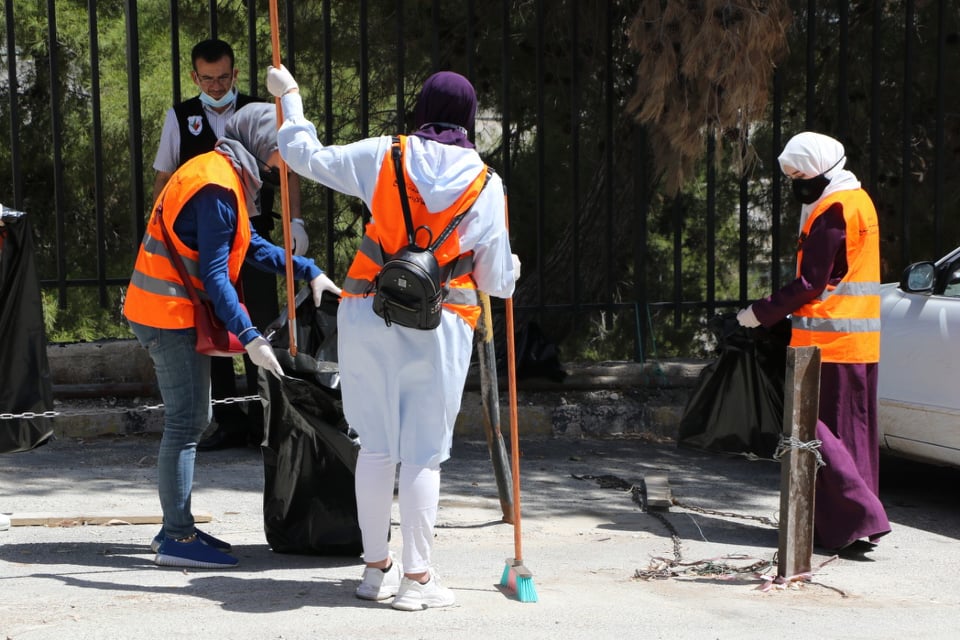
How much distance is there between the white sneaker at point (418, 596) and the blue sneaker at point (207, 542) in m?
0.88

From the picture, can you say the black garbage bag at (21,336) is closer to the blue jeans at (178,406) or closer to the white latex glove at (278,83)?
the blue jeans at (178,406)

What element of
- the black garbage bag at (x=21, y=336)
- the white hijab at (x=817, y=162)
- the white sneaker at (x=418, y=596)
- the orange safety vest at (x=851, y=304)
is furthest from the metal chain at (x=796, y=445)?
the black garbage bag at (x=21, y=336)

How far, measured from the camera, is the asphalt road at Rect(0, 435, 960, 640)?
410 cm

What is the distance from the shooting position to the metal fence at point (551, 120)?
27.7 ft

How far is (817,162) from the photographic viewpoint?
5195 millimetres

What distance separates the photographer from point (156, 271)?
4.45m

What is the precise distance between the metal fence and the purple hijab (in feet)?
12.1

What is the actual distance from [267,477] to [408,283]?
4.00ft

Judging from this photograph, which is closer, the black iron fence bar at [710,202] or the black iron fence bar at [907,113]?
the black iron fence bar at [710,202]

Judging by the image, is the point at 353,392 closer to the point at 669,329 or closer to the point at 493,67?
the point at 493,67

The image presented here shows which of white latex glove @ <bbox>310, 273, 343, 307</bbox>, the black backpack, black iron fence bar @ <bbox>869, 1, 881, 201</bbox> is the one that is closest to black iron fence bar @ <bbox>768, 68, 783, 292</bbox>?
black iron fence bar @ <bbox>869, 1, 881, 201</bbox>

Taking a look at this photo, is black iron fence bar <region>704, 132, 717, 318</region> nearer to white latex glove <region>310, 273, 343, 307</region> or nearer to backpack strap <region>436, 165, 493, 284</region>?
white latex glove <region>310, 273, 343, 307</region>

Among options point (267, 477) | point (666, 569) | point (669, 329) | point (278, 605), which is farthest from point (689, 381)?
point (278, 605)

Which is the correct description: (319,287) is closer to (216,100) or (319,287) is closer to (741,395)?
(216,100)
